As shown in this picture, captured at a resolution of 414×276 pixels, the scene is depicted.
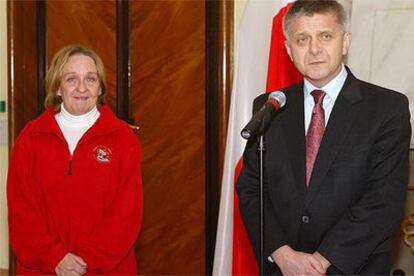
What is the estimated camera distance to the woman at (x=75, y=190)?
7.44 ft

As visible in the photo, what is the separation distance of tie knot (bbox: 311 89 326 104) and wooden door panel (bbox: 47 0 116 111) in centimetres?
232

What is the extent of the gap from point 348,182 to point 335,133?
0.16 metres

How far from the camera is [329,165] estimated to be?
1.87 metres

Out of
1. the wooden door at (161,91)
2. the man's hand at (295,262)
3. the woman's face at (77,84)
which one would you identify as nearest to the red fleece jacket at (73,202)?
the woman's face at (77,84)

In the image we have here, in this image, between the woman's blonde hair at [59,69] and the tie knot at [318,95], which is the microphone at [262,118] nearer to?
the tie knot at [318,95]

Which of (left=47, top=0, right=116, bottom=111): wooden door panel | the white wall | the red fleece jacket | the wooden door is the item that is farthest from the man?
the white wall

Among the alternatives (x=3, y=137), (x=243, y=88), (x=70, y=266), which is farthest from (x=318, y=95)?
(x=3, y=137)

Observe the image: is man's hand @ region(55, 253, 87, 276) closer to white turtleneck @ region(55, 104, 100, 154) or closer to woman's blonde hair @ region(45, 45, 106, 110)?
white turtleneck @ region(55, 104, 100, 154)

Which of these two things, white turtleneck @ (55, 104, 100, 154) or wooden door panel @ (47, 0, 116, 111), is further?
wooden door panel @ (47, 0, 116, 111)

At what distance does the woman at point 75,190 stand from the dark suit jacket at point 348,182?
649mm

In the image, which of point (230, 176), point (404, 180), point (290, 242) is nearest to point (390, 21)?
point (230, 176)

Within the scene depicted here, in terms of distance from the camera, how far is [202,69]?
12.6 ft

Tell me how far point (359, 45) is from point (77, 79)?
1.45 metres

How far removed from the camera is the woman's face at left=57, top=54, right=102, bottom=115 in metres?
2.38
